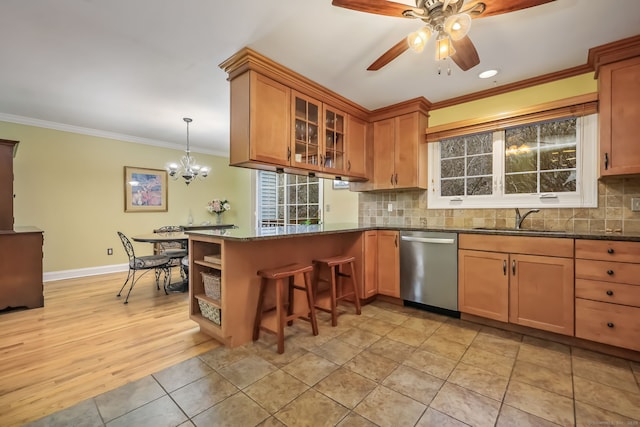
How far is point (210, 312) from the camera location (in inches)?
92.3

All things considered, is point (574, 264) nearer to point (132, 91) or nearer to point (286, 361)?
point (286, 361)

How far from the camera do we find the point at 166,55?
7.82ft

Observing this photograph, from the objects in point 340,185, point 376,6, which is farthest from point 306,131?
point 376,6

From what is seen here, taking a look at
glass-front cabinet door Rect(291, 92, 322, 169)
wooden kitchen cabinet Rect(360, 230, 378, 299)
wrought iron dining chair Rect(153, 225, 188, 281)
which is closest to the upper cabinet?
glass-front cabinet door Rect(291, 92, 322, 169)

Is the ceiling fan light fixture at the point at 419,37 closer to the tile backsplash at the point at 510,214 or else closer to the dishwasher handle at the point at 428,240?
the dishwasher handle at the point at 428,240

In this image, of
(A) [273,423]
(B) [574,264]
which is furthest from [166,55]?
(B) [574,264]

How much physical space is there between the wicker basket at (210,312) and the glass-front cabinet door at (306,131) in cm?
149

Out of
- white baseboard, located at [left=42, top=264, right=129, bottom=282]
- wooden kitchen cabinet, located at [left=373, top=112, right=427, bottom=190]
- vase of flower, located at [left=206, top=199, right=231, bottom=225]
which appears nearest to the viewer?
wooden kitchen cabinet, located at [left=373, top=112, right=427, bottom=190]

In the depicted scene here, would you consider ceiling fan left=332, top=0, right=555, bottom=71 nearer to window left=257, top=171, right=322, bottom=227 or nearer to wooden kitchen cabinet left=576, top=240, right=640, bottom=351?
wooden kitchen cabinet left=576, top=240, right=640, bottom=351

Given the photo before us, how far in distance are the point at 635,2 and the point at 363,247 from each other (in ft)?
8.77

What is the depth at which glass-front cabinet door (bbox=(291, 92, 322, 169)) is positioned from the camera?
2764mm

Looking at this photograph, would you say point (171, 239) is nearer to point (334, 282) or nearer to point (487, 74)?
point (334, 282)

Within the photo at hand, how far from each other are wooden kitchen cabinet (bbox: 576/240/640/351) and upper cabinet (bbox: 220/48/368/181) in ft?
7.48

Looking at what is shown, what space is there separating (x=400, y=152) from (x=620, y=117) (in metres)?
1.84
